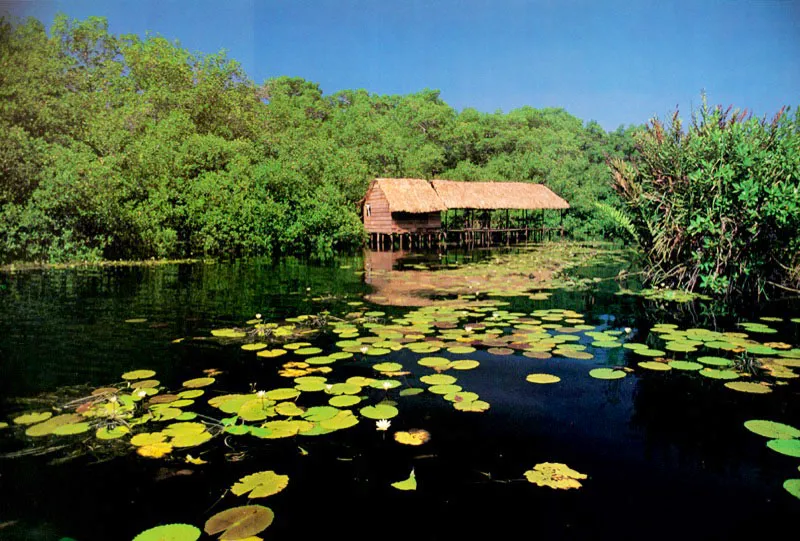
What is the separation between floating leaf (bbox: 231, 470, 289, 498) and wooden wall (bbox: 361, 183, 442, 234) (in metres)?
21.3

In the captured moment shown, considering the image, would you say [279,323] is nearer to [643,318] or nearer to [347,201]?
[643,318]

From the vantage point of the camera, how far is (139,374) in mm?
4383

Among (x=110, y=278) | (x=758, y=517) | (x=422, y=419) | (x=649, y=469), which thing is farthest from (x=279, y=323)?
(x=110, y=278)

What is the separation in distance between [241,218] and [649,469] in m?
18.4

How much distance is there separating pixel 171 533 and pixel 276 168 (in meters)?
20.7

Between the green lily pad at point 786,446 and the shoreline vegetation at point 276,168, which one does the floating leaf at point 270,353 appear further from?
the shoreline vegetation at point 276,168

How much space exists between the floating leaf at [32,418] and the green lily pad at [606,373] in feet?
13.5

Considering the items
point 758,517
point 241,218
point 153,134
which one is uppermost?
point 153,134

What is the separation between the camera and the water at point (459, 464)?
235cm

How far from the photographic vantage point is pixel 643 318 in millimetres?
6945

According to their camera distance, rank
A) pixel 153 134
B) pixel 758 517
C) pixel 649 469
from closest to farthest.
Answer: pixel 758 517
pixel 649 469
pixel 153 134

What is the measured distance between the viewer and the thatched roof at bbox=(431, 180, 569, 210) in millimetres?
25484

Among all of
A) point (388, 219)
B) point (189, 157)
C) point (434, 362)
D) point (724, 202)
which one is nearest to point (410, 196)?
point (388, 219)

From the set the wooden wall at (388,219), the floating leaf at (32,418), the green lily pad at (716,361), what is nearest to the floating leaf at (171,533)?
the floating leaf at (32,418)
